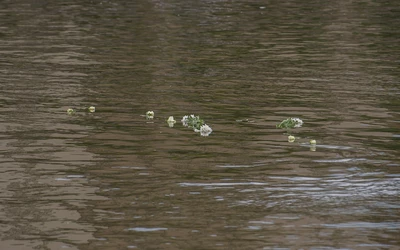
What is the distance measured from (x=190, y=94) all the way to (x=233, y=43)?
743cm

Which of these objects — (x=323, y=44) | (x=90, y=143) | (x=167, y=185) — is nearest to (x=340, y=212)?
(x=167, y=185)

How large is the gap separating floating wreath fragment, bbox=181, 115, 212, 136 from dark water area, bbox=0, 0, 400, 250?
114 mm

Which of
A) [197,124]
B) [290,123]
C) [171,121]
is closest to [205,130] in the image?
[197,124]

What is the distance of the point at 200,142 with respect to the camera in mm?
12227

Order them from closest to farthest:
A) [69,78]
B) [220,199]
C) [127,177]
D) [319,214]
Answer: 1. [319,214]
2. [220,199]
3. [127,177]
4. [69,78]

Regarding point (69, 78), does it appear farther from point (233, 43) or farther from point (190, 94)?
point (233, 43)

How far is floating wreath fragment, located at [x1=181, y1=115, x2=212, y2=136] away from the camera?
1277cm

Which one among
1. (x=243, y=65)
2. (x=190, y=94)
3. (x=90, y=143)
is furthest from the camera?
(x=243, y=65)

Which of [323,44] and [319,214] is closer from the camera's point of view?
[319,214]

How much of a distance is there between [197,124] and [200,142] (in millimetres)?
719

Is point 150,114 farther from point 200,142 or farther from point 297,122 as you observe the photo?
point 297,122

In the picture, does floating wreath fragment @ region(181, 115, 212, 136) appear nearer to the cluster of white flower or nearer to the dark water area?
the dark water area

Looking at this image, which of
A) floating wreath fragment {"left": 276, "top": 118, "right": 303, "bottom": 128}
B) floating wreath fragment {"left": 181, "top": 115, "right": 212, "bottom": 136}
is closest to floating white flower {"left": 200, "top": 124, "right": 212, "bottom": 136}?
floating wreath fragment {"left": 181, "top": 115, "right": 212, "bottom": 136}

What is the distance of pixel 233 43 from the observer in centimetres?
2309
